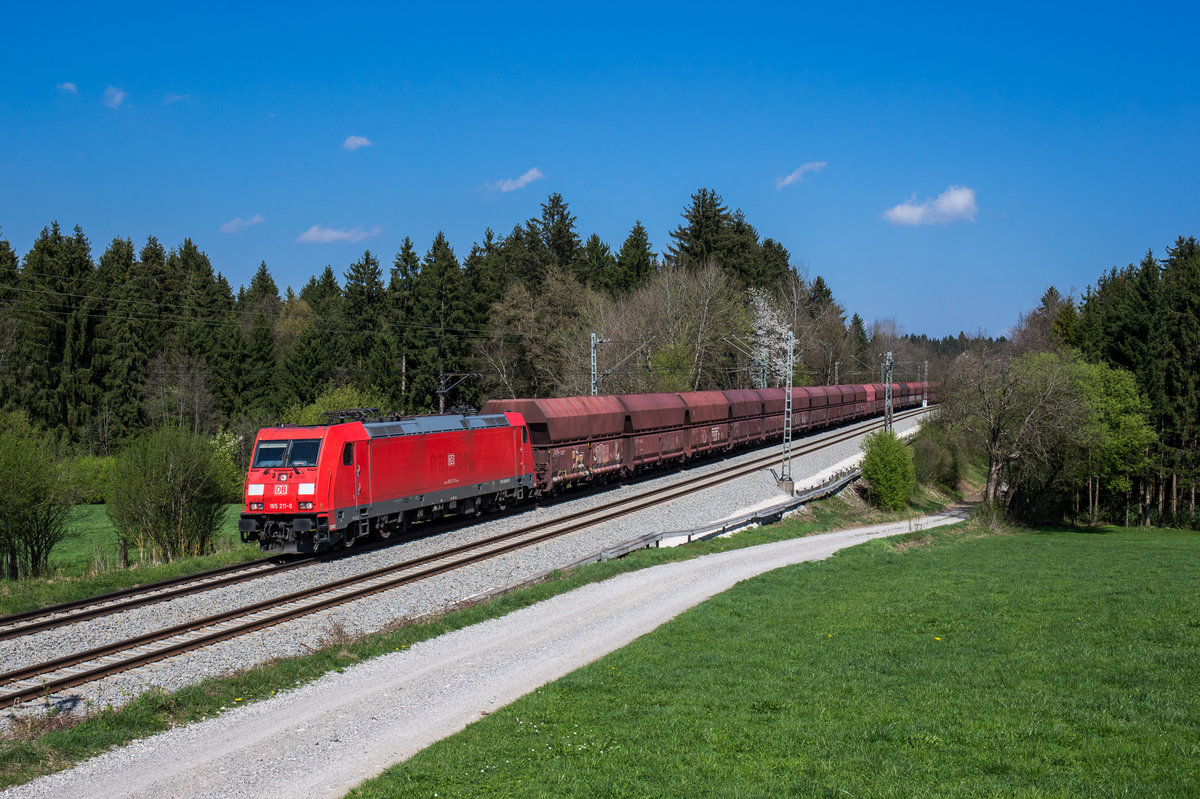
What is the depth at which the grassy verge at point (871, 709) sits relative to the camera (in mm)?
7754

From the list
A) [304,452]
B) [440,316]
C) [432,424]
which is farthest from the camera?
[440,316]

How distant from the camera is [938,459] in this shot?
53.5 meters

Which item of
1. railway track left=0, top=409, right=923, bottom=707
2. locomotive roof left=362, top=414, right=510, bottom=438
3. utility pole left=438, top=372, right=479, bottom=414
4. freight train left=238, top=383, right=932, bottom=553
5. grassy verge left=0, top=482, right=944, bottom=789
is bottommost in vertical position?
railway track left=0, top=409, right=923, bottom=707

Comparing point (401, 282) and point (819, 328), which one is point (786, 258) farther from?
point (401, 282)

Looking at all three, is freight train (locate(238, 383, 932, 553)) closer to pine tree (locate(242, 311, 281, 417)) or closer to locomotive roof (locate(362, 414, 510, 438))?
locomotive roof (locate(362, 414, 510, 438))

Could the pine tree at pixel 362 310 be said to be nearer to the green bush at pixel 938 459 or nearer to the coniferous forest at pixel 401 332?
the coniferous forest at pixel 401 332

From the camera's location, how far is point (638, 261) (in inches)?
3770

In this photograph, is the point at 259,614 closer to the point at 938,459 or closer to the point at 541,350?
the point at 938,459

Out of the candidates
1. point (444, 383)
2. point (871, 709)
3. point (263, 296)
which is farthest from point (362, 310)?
point (871, 709)

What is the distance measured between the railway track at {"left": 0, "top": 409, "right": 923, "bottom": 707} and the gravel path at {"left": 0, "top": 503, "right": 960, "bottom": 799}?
326 cm

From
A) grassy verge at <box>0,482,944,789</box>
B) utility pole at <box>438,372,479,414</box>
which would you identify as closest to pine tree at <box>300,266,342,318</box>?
utility pole at <box>438,372,479,414</box>

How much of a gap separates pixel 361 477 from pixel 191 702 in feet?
38.7

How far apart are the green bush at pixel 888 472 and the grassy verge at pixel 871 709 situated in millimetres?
23379

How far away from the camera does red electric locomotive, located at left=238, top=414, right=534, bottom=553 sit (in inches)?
866
